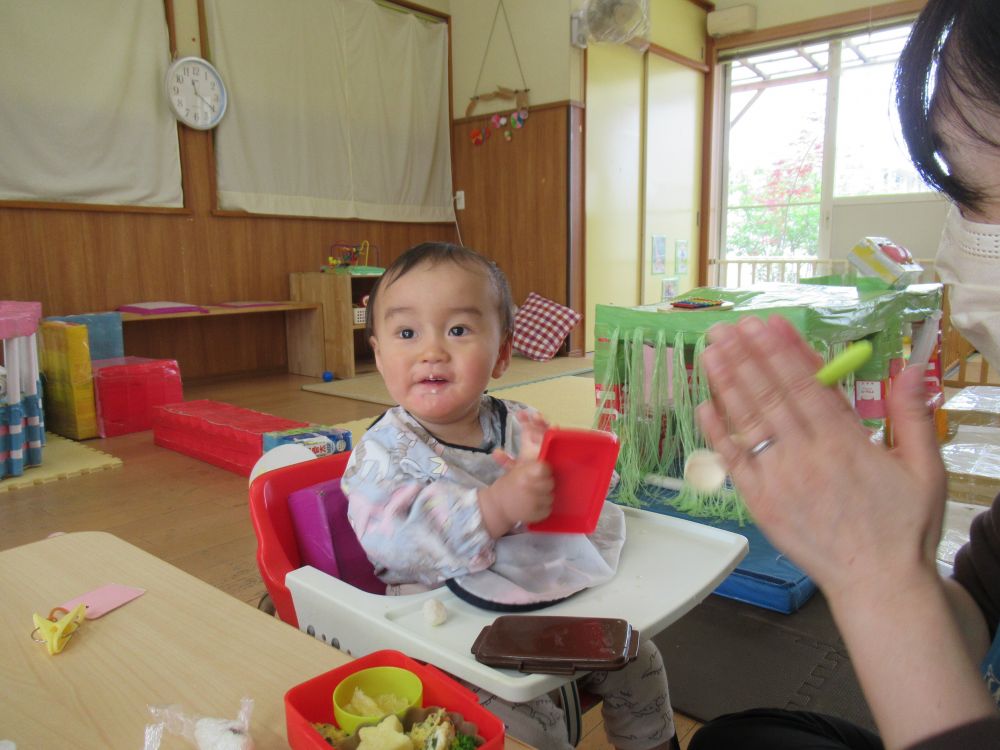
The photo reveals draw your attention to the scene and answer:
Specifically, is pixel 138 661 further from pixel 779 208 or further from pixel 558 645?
pixel 779 208

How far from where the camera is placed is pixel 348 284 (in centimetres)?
418

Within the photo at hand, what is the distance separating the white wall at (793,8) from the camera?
5406 mm

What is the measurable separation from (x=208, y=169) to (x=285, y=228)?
591mm

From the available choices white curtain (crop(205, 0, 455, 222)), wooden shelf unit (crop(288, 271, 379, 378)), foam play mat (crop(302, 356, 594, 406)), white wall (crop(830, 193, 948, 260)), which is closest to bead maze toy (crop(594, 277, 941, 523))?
foam play mat (crop(302, 356, 594, 406))

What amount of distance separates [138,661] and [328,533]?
0.38m

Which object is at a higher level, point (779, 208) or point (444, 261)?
point (779, 208)

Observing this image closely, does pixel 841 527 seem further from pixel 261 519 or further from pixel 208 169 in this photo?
pixel 208 169

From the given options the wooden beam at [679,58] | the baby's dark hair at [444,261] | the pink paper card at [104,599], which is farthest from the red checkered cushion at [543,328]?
the pink paper card at [104,599]

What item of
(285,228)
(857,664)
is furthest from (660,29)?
(857,664)

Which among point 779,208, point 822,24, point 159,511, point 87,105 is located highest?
point 822,24

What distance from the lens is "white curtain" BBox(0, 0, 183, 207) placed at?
332 centimetres

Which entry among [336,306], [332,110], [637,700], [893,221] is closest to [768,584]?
[637,700]

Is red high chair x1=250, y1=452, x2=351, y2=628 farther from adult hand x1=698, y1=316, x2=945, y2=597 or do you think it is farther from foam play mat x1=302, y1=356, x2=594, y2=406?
foam play mat x1=302, y1=356, x2=594, y2=406

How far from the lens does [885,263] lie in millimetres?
2611
